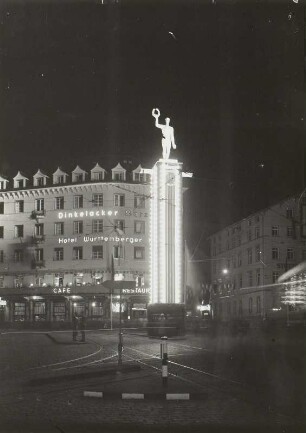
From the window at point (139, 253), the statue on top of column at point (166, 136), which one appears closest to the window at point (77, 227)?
the window at point (139, 253)

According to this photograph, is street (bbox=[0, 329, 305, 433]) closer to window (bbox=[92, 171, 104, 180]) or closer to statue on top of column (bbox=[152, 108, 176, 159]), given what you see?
statue on top of column (bbox=[152, 108, 176, 159])

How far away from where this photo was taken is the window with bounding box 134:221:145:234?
69625 mm

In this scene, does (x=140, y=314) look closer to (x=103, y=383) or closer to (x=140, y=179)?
(x=140, y=179)

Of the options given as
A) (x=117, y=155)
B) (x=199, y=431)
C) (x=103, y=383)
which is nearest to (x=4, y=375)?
(x=103, y=383)

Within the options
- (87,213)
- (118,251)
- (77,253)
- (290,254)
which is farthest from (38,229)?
(290,254)

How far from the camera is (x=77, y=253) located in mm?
69562

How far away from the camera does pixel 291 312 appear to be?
142ft

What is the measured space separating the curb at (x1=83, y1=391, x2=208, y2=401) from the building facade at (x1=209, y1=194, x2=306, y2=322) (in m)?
51.6

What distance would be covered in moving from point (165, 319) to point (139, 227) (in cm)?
3173

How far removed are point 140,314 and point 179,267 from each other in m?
31.7

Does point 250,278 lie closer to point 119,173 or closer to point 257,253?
point 257,253

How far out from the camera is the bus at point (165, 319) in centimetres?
3841

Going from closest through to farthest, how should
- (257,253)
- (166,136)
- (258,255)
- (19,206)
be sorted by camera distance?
(166,136) → (258,255) → (257,253) → (19,206)

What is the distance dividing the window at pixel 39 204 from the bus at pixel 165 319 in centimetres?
3543
